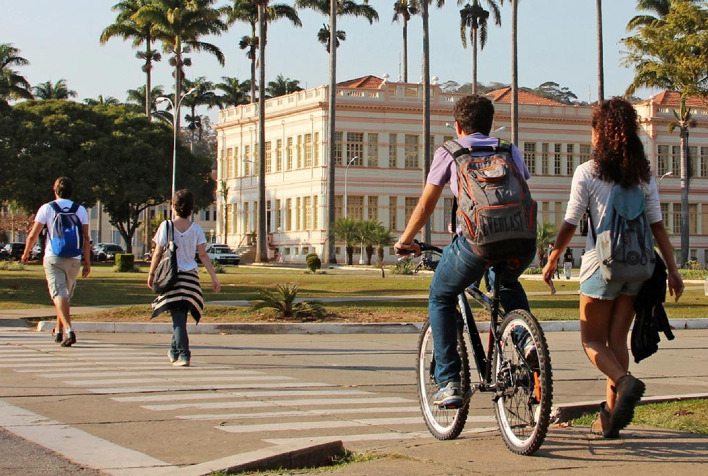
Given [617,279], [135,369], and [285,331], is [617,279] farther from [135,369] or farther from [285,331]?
[285,331]

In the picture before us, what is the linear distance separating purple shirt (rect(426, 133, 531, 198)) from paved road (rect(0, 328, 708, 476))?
5.16ft

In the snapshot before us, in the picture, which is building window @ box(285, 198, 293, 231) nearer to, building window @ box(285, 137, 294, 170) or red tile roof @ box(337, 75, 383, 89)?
building window @ box(285, 137, 294, 170)

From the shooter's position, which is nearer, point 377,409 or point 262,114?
point 377,409

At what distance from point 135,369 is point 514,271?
6027 millimetres

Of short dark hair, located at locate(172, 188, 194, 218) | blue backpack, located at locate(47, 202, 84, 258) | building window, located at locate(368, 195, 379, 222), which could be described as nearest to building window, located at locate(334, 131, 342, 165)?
building window, located at locate(368, 195, 379, 222)

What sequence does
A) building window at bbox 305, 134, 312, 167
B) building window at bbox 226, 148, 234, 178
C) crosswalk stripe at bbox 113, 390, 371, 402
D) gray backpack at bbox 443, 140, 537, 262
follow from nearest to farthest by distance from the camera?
gray backpack at bbox 443, 140, 537, 262 < crosswalk stripe at bbox 113, 390, 371, 402 < building window at bbox 305, 134, 312, 167 < building window at bbox 226, 148, 234, 178

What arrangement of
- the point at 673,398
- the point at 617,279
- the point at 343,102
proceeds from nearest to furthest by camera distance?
the point at 617,279 → the point at 673,398 → the point at 343,102

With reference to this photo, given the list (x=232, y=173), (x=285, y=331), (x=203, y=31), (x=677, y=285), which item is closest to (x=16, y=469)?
(x=677, y=285)

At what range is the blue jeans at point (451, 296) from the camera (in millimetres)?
6508

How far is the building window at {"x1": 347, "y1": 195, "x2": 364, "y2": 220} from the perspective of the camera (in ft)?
254

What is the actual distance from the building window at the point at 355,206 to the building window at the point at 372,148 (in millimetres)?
2719

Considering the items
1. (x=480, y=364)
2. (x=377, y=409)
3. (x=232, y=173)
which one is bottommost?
(x=377, y=409)

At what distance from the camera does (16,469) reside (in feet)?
20.0

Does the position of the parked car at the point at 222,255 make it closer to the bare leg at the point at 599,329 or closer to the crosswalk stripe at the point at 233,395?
the crosswalk stripe at the point at 233,395
